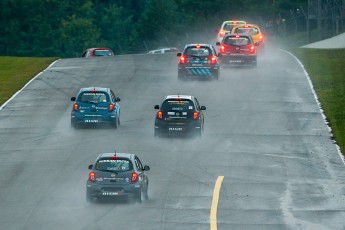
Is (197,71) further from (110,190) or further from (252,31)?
(110,190)

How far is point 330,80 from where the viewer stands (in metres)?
60.4

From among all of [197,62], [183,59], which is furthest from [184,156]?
[183,59]

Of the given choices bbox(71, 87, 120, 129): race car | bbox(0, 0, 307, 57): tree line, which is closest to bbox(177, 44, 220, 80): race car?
bbox(71, 87, 120, 129): race car

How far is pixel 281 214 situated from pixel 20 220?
7.24m

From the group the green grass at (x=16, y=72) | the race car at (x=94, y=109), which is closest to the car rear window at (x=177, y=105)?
the race car at (x=94, y=109)

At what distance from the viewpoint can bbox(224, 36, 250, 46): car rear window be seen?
211ft

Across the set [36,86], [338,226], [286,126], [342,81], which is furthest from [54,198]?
[342,81]

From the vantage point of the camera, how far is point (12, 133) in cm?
4562

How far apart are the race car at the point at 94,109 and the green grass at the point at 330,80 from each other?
9020 millimetres

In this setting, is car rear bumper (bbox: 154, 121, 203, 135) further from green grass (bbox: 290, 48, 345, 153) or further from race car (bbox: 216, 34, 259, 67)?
race car (bbox: 216, 34, 259, 67)

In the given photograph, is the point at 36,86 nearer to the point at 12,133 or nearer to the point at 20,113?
the point at 20,113

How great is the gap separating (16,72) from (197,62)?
11.9m

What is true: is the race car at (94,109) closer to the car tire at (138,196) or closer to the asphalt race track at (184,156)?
the asphalt race track at (184,156)

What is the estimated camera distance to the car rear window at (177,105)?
43844mm
